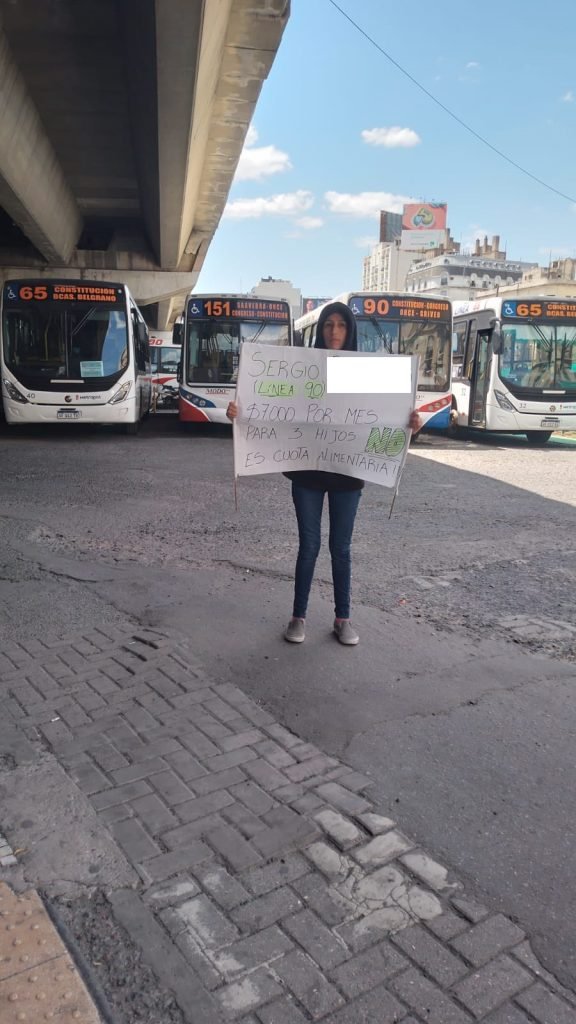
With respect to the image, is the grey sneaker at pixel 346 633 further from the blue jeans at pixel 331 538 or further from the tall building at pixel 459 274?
the tall building at pixel 459 274

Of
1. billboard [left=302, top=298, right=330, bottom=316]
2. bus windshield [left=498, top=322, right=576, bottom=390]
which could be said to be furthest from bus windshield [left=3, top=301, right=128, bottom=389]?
billboard [left=302, top=298, right=330, bottom=316]

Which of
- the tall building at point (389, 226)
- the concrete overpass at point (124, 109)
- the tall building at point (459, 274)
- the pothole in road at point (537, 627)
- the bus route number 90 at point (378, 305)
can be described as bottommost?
the pothole in road at point (537, 627)

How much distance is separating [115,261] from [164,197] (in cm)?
1001

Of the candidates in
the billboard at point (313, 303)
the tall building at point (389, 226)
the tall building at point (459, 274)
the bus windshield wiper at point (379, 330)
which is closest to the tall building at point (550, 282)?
the billboard at point (313, 303)

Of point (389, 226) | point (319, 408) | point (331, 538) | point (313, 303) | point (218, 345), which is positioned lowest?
point (331, 538)

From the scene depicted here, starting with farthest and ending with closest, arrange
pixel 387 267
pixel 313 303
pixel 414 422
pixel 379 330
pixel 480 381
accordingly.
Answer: pixel 387 267 < pixel 313 303 < pixel 480 381 < pixel 379 330 < pixel 414 422

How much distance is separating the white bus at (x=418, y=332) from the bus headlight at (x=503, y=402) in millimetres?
1088

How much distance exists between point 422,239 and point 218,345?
98402 millimetres

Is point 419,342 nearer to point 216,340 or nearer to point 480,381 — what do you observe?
point 480,381

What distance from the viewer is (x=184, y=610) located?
482cm

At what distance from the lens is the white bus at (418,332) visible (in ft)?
52.4

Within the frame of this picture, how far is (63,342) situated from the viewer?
14531 millimetres

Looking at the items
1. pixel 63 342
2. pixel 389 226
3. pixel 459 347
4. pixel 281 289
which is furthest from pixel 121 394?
pixel 389 226

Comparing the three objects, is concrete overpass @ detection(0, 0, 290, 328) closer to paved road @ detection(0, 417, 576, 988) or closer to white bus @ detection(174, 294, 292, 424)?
white bus @ detection(174, 294, 292, 424)
